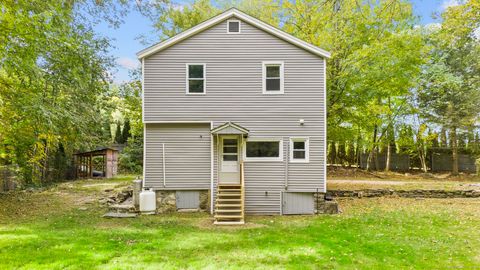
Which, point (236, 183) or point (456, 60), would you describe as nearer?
point (236, 183)

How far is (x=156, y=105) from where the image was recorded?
12.0 metres

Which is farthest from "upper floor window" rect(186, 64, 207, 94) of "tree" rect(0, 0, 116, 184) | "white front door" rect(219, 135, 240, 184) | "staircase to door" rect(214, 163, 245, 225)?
"tree" rect(0, 0, 116, 184)

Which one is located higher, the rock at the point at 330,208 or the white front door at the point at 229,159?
the white front door at the point at 229,159

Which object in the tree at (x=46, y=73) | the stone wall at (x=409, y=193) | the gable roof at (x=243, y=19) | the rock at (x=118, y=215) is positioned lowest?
the rock at (x=118, y=215)

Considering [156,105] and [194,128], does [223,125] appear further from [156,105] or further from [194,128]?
[156,105]

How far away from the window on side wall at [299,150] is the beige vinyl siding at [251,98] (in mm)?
174

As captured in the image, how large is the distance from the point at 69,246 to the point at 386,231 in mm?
8535

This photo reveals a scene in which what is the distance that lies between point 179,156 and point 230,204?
110 inches

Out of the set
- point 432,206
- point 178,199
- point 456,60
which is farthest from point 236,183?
point 456,60

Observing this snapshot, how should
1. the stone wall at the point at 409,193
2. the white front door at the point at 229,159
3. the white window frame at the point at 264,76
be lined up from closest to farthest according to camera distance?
the white window frame at the point at 264,76
the white front door at the point at 229,159
the stone wall at the point at 409,193

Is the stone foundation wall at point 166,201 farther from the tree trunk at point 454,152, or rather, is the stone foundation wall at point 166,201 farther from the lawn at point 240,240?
the tree trunk at point 454,152

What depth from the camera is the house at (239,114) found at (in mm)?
11992

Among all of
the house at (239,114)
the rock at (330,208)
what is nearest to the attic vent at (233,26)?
the house at (239,114)

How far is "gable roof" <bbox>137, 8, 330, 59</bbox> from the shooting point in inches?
468
